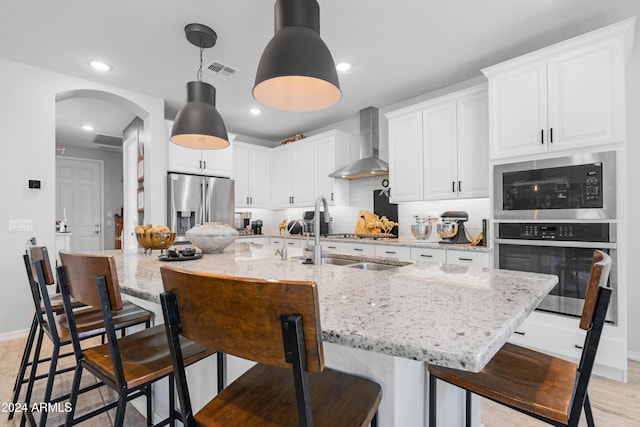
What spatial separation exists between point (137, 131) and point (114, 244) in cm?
345

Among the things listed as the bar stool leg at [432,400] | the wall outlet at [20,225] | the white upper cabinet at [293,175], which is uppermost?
the white upper cabinet at [293,175]

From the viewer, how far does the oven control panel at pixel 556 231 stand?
218 cm

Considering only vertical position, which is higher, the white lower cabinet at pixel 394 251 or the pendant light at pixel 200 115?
the pendant light at pixel 200 115

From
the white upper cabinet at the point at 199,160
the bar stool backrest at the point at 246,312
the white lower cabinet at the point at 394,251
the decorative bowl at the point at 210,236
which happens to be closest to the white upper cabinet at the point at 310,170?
the white upper cabinet at the point at 199,160

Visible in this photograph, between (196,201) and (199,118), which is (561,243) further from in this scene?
(196,201)

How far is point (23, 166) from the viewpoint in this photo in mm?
3057

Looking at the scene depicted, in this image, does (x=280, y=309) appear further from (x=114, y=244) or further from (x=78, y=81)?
(x=114, y=244)

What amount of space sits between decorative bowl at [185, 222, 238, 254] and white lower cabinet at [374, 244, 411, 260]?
5.66 feet

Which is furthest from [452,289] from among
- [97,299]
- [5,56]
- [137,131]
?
[137,131]

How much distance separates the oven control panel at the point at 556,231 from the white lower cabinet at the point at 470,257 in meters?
0.22

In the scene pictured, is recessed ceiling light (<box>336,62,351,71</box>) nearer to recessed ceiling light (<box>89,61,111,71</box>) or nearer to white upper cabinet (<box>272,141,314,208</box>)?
white upper cabinet (<box>272,141,314,208</box>)

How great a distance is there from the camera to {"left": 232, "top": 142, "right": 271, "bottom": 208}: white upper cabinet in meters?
4.97

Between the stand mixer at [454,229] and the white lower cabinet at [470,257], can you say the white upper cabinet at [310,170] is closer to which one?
the stand mixer at [454,229]

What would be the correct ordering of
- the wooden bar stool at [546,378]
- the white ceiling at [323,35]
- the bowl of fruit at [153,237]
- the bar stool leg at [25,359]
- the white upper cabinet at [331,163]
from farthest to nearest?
the white upper cabinet at [331,163] < the white ceiling at [323,35] < the bowl of fruit at [153,237] < the bar stool leg at [25,359] < the wooden bar stool at [546,378]
